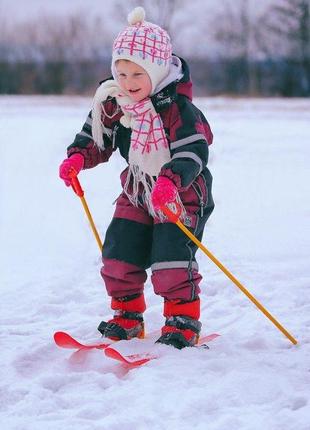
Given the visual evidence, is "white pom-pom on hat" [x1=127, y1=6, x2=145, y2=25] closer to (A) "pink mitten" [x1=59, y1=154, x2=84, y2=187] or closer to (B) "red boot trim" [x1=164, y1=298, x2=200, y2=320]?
(A) "pink mitten" [x1=59, y1=154, x2=84, y2=187]

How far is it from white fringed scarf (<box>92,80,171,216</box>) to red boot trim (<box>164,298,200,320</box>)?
1.27ft

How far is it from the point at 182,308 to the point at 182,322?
58 millimetres

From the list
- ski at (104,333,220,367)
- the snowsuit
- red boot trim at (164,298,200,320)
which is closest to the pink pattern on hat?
the snowsuit

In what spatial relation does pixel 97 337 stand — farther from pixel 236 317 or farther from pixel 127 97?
pixel 127 97

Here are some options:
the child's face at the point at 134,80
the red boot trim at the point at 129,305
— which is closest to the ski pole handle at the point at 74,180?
the child's face at the point at 134,80

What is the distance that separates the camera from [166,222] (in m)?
3.06

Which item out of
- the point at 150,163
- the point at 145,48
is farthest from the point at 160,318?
the point at 145,48

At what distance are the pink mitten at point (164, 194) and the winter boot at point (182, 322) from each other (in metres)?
0.52

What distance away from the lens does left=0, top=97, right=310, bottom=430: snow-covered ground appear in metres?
2.43

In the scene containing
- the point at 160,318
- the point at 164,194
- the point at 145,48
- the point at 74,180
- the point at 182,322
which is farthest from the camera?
the point at 160,318

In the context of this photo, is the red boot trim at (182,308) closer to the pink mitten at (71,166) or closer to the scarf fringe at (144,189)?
the scarf fringe at (144,189)

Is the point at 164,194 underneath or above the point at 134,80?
underneath

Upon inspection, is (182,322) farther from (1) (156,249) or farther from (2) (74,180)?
(2) (74,180)

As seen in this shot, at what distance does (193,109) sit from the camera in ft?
9.98
